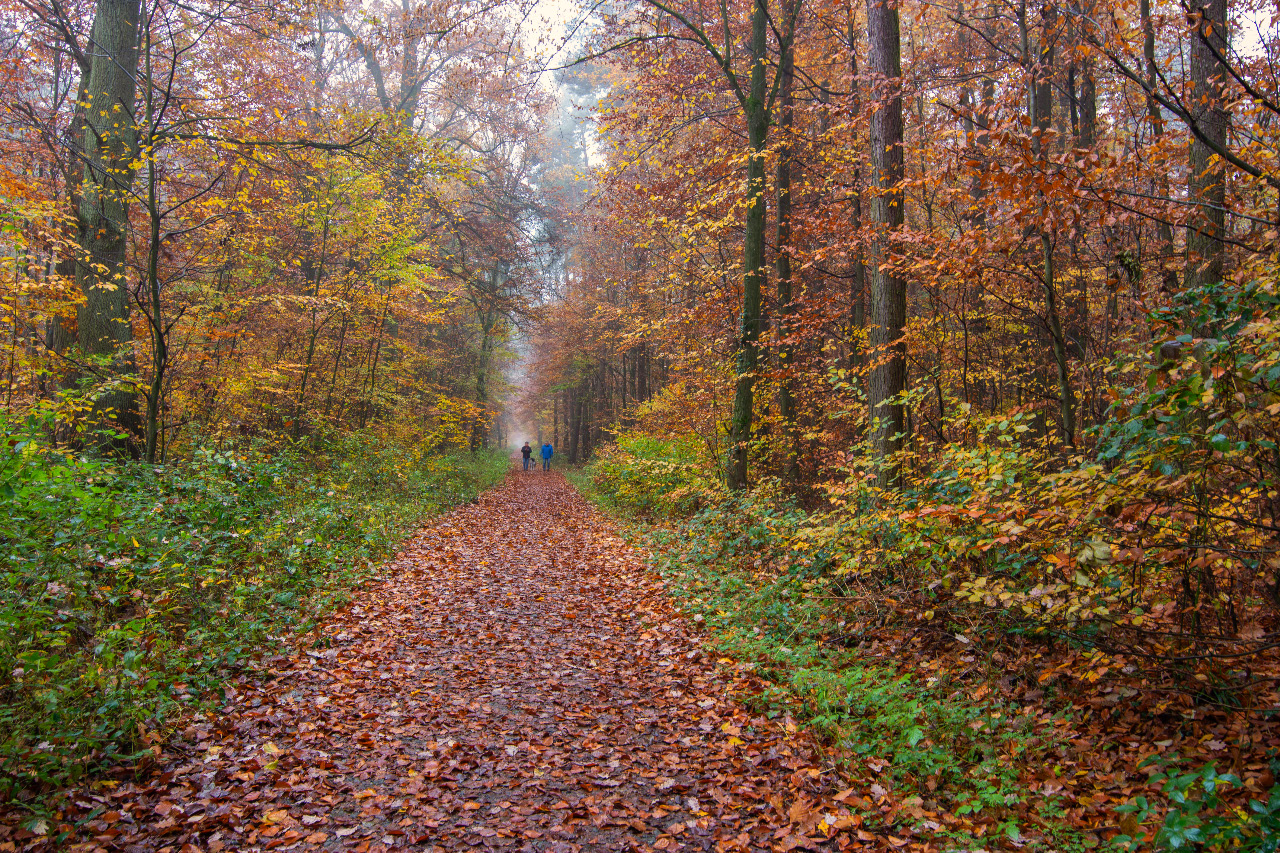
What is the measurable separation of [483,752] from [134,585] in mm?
3449

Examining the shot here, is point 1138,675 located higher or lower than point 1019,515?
lower

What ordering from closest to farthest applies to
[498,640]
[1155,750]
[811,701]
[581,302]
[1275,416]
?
[1275,416], [1155,750], [811,701], [498,640], [581,302]

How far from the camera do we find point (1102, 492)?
3.50 m

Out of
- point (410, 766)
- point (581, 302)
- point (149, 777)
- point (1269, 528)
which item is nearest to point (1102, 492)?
point (1269, 528)

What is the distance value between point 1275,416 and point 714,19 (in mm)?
10575

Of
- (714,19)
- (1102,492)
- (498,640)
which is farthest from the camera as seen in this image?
(714,19)

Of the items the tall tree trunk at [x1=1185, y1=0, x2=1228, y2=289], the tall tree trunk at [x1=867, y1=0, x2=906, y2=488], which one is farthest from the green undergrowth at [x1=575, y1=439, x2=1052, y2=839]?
the tall tree trunk at [x1=1185, y1=0, x2=1228, y2=289]

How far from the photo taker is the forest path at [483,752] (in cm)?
313

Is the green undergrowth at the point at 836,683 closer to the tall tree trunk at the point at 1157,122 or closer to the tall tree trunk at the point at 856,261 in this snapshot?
the tall tree trunk at the point at 1157,122

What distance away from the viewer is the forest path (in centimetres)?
313

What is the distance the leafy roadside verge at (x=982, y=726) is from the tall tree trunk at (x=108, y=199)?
9.24 metres

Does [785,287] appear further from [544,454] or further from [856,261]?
[544,454]

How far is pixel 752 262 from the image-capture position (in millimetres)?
9727

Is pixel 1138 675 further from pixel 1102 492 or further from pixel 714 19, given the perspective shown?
pixel 714 19
